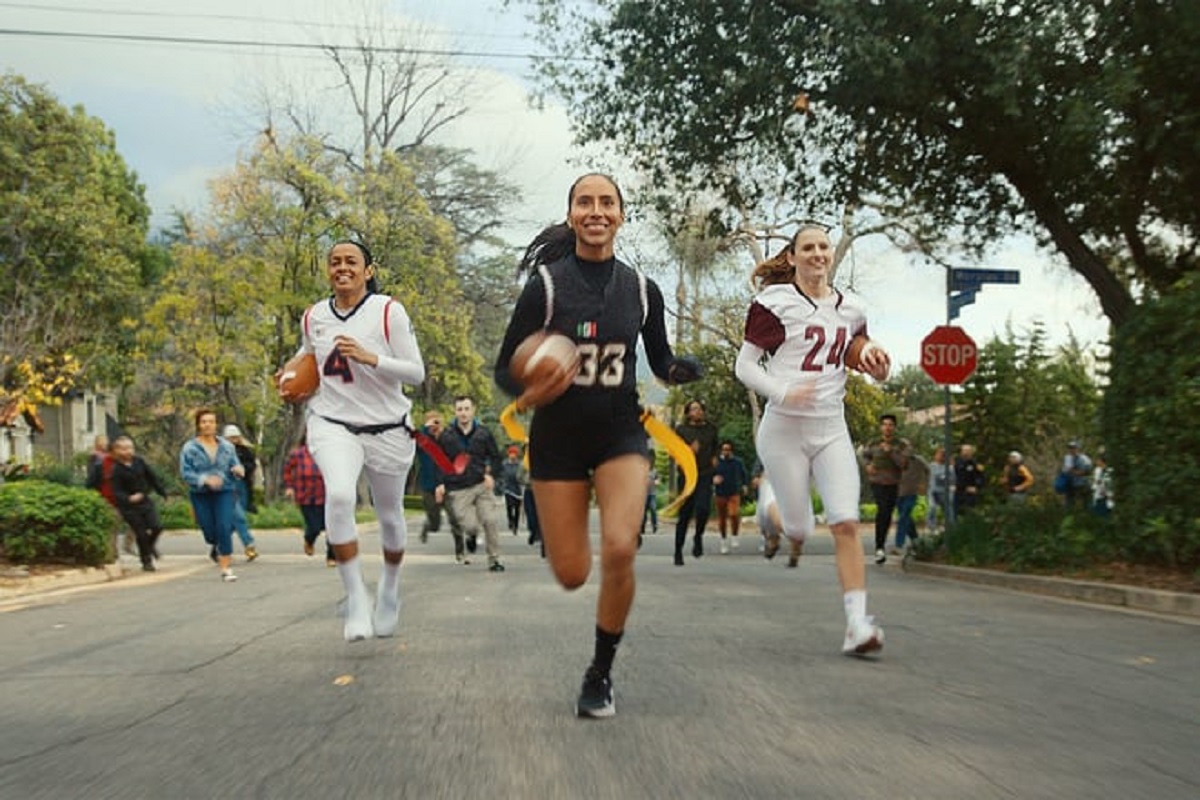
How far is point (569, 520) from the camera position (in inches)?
203

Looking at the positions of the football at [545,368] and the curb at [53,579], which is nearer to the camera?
the football at [545,368]

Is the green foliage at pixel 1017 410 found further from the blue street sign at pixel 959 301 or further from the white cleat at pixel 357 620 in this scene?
the white cleat at pixel 357 620

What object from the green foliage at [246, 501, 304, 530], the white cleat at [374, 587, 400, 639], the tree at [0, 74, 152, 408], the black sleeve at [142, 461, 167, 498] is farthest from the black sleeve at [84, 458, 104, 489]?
the tree at [0, 74, 152, 408]

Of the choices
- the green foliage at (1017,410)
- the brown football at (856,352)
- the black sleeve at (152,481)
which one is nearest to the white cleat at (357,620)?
the brown football at (856,352)

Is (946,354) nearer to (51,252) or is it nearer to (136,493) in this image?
(136,493)

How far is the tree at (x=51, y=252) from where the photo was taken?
1401 inches

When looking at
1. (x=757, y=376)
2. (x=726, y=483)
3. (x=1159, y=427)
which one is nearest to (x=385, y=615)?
(x=757, y=376)

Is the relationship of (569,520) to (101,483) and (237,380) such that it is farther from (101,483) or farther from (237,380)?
(237,380)

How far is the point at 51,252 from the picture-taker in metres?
37.1

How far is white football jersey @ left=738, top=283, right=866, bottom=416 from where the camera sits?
6.99 metres

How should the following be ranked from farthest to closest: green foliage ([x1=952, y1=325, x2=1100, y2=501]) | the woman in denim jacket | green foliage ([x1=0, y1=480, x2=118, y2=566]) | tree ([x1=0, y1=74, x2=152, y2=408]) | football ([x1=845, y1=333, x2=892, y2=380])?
tree ([x1=0, y1=74, x2=152, y2=408]) < green foliage ([x1=952, y1=325, x2=1100, y2=501]) < the woman in denim jacket < green foliage ([x1=0, y1=480, x2=118, y2=566]) < football ([x1=845, y1=333, x2=892, y2=380])

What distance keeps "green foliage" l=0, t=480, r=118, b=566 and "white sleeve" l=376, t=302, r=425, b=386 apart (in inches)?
293

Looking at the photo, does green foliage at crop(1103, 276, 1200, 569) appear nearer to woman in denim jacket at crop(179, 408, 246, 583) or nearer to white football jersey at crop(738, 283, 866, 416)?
white football jersey at crop(738, 283, 866, 416)

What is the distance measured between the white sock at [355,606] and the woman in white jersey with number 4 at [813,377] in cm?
228
